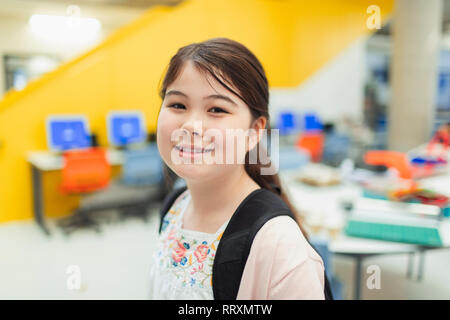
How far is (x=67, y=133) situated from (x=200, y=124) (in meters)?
4.40

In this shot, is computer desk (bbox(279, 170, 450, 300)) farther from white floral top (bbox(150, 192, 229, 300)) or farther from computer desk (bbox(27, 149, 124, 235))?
Answer: computer desk (bbox(27, 149, 124, 235))

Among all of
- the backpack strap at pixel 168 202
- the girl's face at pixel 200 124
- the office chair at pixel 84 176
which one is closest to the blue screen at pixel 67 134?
the office chair at pixel 84 176

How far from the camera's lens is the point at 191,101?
64 centimetres

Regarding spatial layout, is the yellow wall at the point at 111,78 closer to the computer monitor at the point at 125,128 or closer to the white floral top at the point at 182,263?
the computer monitor at the point at 125,128

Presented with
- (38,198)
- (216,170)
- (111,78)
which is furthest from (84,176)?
(216,170)

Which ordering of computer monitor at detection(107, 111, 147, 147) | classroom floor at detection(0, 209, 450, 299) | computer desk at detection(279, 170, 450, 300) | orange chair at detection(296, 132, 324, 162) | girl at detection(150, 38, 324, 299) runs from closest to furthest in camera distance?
1. girl at detection(150, 38, 324, 299)
2. computer desk at detection(279, 170, 450, 300)
3. classroom floor at detection(0, 209, 450, 299)
4. computer monitor at detection(107, 111, 147, 147)
5. orange chair at detection(296, 132, 324, 162)

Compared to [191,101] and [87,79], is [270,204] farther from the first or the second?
[87,79]

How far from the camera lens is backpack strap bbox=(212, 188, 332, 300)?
0.63 m

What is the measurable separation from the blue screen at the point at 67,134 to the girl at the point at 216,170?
4.19 metres

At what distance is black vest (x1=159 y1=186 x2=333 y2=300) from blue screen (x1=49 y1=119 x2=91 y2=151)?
14.3ft

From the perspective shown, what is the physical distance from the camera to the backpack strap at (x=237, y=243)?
629 mm

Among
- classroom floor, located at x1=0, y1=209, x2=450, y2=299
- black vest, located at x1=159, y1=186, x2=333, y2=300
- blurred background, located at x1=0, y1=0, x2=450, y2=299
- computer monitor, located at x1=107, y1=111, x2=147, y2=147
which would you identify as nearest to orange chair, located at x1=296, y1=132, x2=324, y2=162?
blurred background, located at x1=0, y1=0, x2=450, y2=299

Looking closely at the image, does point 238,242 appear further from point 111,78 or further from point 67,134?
point 111,78

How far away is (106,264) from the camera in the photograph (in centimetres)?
327
